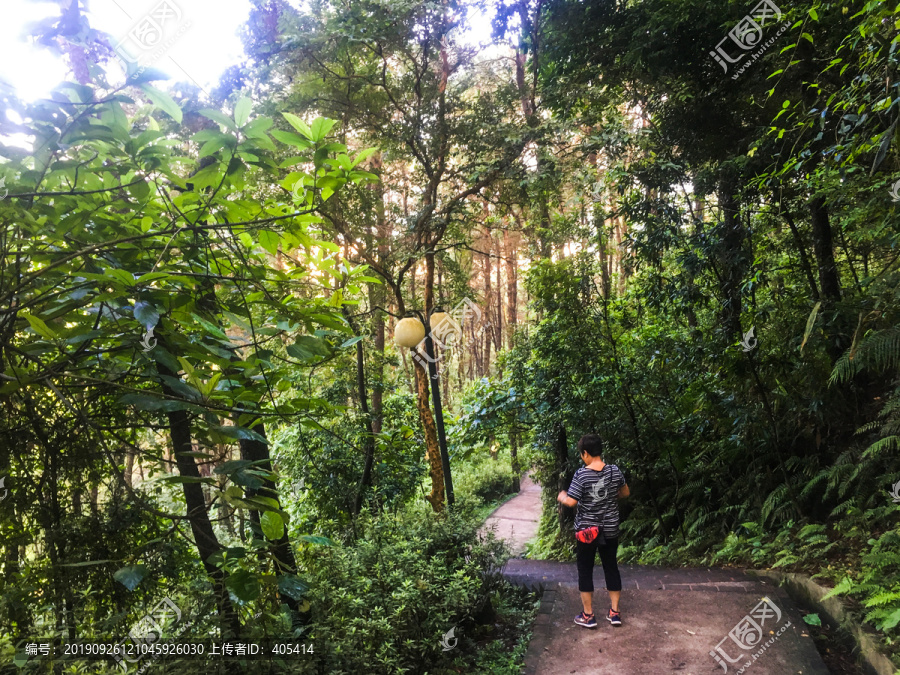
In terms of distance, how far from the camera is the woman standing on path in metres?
3.86

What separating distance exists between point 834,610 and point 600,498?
1.81m

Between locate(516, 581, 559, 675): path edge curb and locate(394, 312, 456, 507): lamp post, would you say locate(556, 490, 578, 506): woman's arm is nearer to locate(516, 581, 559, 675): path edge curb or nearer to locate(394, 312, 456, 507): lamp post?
locate(516, 581, 559, 675): path edge curb

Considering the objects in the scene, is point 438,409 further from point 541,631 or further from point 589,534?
point 541,631

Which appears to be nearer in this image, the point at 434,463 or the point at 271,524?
the point at 271,524

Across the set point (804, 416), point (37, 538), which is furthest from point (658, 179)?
point (37, 538)

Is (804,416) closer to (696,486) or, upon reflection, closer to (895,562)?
(696,486)

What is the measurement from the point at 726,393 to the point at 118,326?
634 centimetres

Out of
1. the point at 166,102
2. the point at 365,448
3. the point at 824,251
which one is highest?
the point at 824,251

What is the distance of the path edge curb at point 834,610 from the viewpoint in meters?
3.02

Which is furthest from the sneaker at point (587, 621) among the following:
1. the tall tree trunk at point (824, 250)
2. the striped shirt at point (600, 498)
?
the tall tree trunk at point (824, 250)

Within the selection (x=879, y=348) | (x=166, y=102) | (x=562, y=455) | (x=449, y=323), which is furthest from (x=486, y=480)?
(x=166, y=102)

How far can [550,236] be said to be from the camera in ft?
21.4

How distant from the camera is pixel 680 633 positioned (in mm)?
3672

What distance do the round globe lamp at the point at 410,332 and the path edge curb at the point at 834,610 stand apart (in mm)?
3959
